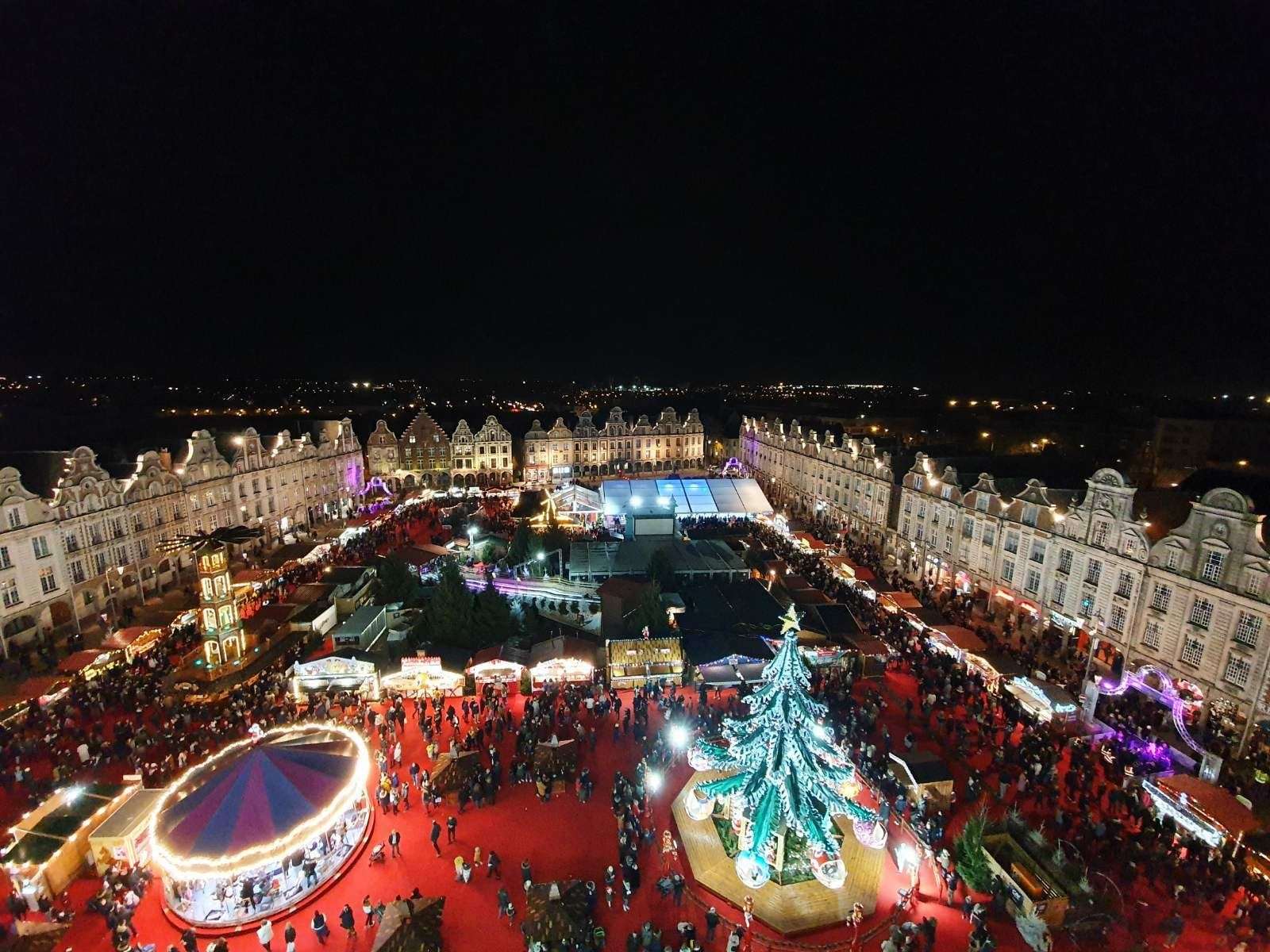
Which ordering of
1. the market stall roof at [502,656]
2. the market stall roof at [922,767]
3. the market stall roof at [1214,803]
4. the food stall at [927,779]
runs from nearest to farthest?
1. the market stall roof at [1214,803]
2. the food stall at [927,779]
3. the market stall roof at [922,767]
4. the market stall roof at [502,656]

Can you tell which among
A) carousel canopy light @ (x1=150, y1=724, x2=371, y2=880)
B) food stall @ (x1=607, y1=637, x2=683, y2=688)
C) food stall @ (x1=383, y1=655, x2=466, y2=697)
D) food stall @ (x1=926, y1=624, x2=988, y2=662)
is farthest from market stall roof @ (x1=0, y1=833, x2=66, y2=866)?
food stall @ (x1=926, y1=624, x2=988, y2=662)

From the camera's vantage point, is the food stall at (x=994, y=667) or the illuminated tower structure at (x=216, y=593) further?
the illuminated tower structure at (x=216, y=593)

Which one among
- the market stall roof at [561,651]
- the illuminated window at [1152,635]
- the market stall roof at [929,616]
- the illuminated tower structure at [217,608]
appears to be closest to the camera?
the illuminated window at [1152,635]

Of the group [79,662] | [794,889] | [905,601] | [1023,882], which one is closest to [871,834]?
[794,889]

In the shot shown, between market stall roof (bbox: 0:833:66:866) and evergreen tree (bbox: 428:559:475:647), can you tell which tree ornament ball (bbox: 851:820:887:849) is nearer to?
evergreen tree (bbox: 428:559:475:647)

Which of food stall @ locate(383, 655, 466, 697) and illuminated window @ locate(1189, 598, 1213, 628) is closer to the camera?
illuminated window @ locate(1189, 598, 1213, 628)

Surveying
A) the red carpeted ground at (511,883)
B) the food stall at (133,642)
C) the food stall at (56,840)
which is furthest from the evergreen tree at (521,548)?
the food stall at (56,840)

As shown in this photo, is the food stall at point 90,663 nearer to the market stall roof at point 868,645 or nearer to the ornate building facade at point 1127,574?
the market stall roof at point 868,645

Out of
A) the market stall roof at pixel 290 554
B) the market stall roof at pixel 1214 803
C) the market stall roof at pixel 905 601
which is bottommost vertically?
the market stall roof at pixel 290 554
